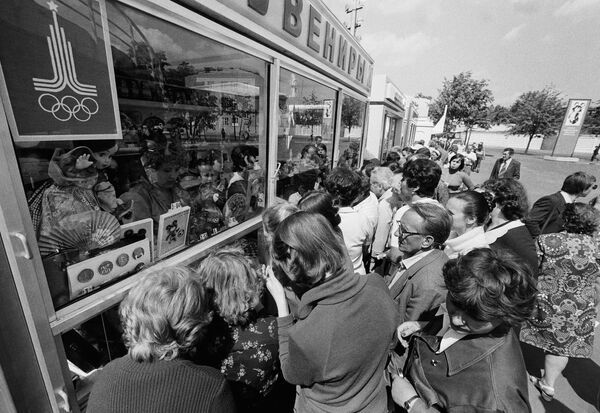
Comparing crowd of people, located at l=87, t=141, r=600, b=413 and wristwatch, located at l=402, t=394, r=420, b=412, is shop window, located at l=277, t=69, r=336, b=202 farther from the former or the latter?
wristwatch, located at l=402, t=394, r=420, b=412

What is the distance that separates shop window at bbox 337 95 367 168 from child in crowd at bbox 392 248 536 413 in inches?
151

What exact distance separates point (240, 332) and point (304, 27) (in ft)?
8.63

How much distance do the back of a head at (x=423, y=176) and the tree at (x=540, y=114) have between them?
4042 centimetres

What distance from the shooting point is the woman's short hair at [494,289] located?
3.49 feet

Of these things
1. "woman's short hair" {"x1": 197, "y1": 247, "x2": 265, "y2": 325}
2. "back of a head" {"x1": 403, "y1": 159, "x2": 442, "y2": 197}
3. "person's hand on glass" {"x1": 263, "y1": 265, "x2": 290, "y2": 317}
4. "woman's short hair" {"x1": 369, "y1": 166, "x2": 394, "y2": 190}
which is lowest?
"person's hand on glass" {"x1": 263, "y1": 265, "x2": 290, "y2": 317}

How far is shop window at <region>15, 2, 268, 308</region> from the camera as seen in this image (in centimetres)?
120

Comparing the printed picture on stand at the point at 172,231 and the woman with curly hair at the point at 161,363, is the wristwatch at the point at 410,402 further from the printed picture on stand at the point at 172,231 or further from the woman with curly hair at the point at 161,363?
the printed picture on stand at the point at 172,231

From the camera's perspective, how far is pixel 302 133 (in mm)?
3723

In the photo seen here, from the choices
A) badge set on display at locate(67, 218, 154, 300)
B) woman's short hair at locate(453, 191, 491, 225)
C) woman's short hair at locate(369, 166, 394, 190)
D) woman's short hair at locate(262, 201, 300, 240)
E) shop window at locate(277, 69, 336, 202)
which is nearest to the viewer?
badge set on display at locate(67, 218, 154, 300)

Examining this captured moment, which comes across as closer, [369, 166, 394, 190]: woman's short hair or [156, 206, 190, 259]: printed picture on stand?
[156, 206, 190, 259]: printed picture on stand

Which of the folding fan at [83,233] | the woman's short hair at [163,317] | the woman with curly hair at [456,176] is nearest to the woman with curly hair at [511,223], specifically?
the woman's short hair at [163,317]

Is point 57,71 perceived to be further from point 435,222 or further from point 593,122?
point 593,122

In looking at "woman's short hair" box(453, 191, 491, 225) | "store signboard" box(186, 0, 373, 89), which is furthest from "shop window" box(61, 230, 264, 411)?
"woman's short hair" box(453, 191, 491, 225)

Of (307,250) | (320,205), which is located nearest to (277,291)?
(307,250)
